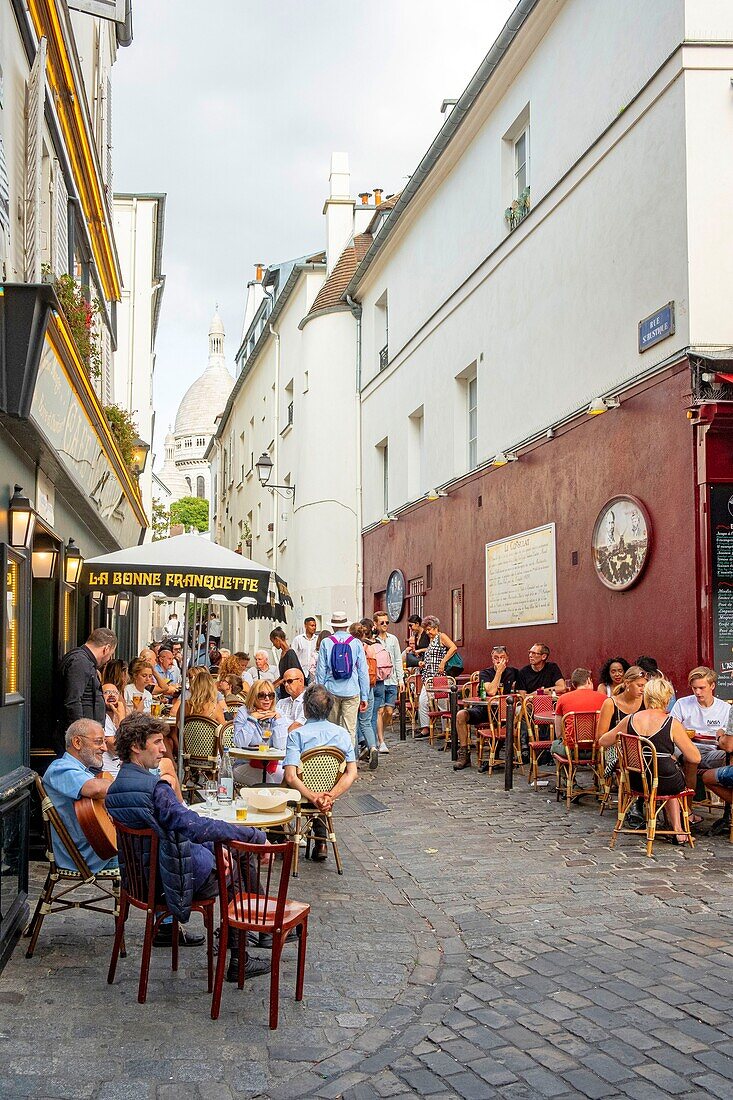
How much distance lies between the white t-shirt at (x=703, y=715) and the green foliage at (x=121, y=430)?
8.21 m

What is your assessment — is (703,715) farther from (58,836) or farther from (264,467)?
(264,467)

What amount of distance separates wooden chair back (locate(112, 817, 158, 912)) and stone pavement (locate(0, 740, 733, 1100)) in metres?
0.45

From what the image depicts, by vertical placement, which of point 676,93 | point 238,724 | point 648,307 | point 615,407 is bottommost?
point 238,724

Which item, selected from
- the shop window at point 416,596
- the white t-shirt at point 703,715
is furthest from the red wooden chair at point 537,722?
the shop window at point 416,596

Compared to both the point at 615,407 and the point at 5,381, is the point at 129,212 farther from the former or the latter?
the point at 5,381

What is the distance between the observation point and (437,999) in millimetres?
5242

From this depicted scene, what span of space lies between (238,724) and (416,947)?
3215mm

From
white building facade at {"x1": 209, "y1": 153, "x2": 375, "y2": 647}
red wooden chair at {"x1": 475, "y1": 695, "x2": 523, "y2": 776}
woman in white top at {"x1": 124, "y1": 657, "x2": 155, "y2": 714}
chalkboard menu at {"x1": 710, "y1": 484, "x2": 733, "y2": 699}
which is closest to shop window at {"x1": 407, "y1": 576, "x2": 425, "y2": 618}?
white building facade at {"x1": 209, "y1": 153, "x2": 375, "y2": 647}

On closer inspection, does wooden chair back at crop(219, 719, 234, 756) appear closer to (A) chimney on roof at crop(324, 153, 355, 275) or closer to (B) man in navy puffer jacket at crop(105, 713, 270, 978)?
(B) man in navy puffer jacket at crop(105, 713, 270, 978)

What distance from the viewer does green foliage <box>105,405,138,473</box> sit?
14.6m

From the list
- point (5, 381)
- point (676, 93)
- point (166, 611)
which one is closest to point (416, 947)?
point (5, 381)

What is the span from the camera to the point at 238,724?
8961mm

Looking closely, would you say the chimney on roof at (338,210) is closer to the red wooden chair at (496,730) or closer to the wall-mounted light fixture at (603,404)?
the wall-mounted light fixture at (603,404)

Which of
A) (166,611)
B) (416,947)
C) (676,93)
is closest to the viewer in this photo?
(416,947)
